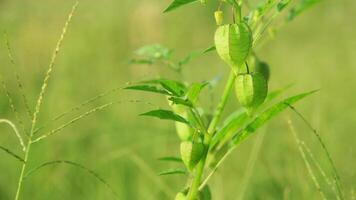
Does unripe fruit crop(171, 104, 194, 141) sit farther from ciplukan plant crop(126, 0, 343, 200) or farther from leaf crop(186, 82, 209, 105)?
leaf crop(186, 82, 209, 105)

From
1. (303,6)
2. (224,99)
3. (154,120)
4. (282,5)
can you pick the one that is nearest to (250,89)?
(224,99)

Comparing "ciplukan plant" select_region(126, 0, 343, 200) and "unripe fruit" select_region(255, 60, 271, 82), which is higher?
"unripe fruit" select_region(255, 60, 271, 82)

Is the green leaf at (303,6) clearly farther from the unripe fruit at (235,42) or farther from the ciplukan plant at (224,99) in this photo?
the unripe fruit at (235,42)

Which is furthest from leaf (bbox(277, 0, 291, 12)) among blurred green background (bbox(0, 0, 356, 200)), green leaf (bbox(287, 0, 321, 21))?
blurred green background (bbox(0, 0, 356, 200))

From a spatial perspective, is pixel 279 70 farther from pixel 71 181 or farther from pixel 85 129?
pixel 71 181

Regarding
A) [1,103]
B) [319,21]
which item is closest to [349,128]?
[1,103]

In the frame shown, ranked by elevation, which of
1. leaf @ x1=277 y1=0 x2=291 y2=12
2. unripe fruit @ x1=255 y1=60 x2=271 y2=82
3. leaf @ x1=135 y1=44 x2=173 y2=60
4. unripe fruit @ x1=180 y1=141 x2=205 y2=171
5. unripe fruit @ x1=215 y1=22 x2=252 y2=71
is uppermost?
leaf @ x1=135 y1=44 x2=173 y2=60
